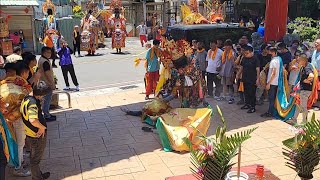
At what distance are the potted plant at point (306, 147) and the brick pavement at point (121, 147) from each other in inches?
61.3

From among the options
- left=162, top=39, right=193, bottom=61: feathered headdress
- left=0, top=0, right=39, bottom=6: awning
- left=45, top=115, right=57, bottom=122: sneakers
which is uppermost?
left=0, top=0, right=39, bottom=6: awning

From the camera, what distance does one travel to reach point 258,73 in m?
7.49

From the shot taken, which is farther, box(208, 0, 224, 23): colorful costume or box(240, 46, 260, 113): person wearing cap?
box(208, 0, 224, 23): colorful costume

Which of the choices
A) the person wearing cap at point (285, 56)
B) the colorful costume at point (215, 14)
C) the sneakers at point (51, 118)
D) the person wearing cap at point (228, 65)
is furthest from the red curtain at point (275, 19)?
the sneakers at point (51, 118)

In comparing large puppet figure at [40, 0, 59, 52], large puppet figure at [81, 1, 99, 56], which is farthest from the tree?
large puppet figure at [40, 0, 59, 52]

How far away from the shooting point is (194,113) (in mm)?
6320

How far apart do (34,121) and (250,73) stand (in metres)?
4.79

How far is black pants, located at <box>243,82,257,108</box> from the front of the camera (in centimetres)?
773

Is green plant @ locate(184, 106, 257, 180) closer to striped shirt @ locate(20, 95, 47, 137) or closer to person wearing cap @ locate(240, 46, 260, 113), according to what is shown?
striped shirt @ locate(20, 95, 47, 137)

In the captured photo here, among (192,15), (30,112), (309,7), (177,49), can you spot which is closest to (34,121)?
(30,112)

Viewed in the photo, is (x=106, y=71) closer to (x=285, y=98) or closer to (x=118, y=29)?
(x=118, y=29)

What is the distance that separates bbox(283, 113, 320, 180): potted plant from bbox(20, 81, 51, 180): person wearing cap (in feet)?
9.15

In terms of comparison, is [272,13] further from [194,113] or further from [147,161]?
[147,161]

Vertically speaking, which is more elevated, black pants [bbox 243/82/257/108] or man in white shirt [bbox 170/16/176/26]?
man in white shirt [bbox 170/16/176/26]
